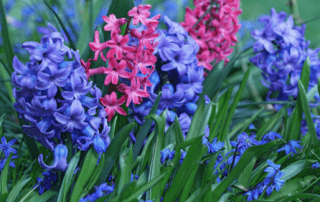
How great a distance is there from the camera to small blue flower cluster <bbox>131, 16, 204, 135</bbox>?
1361mm

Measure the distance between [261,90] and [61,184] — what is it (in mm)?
2596

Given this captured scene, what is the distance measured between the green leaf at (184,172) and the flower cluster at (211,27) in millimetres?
734

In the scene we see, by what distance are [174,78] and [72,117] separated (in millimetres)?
521

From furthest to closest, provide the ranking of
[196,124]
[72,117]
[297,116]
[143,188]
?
[297,116], [196,124], [72,117], [143,188]

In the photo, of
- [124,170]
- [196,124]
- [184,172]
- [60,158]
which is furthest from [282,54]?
[60,158]

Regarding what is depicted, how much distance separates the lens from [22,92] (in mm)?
1081

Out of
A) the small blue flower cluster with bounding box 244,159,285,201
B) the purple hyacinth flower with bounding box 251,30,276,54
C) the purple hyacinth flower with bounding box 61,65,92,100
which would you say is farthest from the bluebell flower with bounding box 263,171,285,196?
the purple hyacinth flower with bounding box 251,30,276,54

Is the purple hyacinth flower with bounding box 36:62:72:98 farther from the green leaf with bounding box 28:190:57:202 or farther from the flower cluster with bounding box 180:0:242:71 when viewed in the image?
the flower cluster with bounding box 180:0:242:71

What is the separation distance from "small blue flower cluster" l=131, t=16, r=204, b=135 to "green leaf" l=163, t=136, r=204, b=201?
0.96ft

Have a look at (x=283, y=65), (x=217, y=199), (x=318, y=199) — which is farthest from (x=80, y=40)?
(x=318, y=199)

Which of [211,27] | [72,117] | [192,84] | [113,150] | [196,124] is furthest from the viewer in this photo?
[211,27]

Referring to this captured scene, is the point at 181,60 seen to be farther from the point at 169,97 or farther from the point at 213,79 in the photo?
the point at 213,79

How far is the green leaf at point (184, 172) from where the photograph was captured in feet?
3.60

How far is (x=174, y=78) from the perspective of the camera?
1.45 metres
